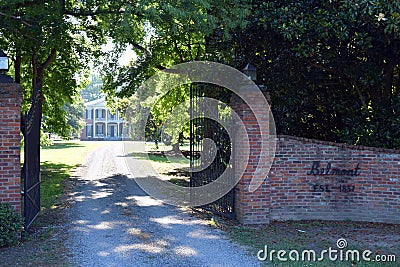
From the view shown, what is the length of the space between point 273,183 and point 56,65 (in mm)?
12075

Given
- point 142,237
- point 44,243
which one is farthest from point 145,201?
point 44,243

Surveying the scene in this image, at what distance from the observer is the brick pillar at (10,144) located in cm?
689

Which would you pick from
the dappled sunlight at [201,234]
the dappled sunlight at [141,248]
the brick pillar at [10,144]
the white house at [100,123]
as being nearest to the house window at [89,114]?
the white house at [100,123]

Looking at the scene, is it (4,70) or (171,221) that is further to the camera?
(171,221)

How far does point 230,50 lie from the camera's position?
1042 cm

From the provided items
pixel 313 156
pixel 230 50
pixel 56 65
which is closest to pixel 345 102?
pixel 313 156

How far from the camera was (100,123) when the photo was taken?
7869 centimetres

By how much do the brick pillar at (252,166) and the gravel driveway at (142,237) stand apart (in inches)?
33.3

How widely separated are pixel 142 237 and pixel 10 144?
2.55m

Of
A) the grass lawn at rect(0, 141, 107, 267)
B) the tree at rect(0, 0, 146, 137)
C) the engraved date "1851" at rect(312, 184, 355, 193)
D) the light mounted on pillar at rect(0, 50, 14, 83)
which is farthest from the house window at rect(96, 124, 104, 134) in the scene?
the light mounted on pillar at rect(0, 50, 14, 83)

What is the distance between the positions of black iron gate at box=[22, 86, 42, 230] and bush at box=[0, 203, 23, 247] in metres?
0.35

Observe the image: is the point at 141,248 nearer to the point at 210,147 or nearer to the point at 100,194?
the point at 210,147

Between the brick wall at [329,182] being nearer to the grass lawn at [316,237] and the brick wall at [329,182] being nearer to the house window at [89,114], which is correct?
the grass lawn at [316,237]

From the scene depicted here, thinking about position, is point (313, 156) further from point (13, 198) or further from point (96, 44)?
point (96, 44)
